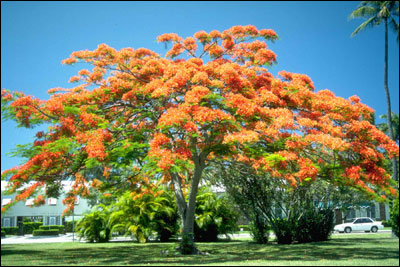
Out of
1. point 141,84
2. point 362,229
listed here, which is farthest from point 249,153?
point 362,229

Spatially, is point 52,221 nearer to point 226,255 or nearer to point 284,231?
point 284,231

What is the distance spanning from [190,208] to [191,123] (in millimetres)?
4926

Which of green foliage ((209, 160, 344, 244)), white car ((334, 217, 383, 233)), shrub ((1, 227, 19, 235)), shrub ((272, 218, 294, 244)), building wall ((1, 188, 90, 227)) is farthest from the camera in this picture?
building wall ((1, 188, 90, 227))

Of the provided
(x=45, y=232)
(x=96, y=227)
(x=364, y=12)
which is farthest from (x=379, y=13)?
(x=45, y=232)

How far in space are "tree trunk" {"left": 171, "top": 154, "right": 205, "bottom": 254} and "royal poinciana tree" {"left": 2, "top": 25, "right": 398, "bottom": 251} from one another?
45 millimetres

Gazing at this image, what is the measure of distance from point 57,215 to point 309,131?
138ft

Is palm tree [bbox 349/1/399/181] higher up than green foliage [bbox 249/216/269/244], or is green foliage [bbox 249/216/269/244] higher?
palm tree [bbox 349/1/399/181]

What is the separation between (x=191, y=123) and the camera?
36.6 feet

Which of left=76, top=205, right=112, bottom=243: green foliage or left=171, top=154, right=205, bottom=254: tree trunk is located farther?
left=76, top=205, right=112, bottom=243: green foliage

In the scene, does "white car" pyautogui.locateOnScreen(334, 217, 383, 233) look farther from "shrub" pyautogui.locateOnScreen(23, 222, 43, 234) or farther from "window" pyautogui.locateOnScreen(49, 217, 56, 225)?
"shrub" pyautogui.locateOnScreen(23, 222, 43, 234)

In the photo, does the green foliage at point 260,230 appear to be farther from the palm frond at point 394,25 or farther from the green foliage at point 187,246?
the palm frond at point 394,25

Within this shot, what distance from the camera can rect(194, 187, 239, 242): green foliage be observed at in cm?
2470

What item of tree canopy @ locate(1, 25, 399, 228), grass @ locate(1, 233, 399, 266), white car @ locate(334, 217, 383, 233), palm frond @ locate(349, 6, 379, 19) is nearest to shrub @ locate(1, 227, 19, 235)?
grass @ locate(1, 233, 399, 266)

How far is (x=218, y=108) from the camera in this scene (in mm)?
12469
